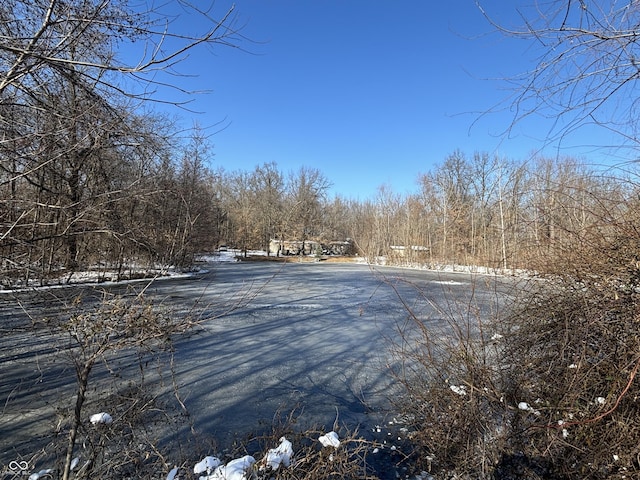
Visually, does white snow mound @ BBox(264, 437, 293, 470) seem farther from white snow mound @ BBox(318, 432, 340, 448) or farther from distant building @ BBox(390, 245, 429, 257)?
distant building @ BBox(390, 245, 429, 257)

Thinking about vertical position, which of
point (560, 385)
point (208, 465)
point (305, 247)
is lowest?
point (208, 465)

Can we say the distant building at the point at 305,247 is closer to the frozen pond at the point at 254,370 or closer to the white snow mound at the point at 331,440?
the frozen pond at the point at 254,370

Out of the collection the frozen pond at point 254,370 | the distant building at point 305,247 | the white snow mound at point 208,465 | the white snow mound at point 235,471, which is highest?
the distant building at point 305,247

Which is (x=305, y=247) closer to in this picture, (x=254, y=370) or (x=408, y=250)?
(x=408, y=250)

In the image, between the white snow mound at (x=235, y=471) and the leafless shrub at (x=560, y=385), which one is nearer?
the white snow mound at (x=235, y=471)

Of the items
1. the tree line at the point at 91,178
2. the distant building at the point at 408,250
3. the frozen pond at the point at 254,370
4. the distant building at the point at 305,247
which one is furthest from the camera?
the distant building at the point at 305,247

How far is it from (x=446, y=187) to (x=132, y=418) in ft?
94.9

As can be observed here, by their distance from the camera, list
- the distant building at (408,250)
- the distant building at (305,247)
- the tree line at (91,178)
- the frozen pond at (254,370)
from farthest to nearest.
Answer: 1. the distant building at (305,247)
2. the distant building at (408,250)
3. the frozen pond at (254,370)
4. the tree line at (91,178)

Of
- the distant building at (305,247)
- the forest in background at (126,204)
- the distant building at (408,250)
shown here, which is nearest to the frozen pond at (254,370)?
the forest in background at (126,204)

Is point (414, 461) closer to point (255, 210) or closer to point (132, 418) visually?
point (132, 418)

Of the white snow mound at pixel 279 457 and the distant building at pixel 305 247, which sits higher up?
the distant building at pixel 305 247

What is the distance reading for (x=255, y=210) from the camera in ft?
126

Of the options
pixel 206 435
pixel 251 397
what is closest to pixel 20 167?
pixel 206 435

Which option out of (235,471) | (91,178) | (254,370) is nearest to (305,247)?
(254,370)
